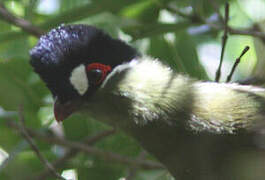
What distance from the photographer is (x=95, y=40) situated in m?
3.26

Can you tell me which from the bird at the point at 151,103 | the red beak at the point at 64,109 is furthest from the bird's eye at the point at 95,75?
the red beak at the point at 64,109

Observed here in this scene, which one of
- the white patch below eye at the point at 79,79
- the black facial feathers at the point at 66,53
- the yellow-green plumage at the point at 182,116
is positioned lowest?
the yellow-green plumage at the point at 182,116

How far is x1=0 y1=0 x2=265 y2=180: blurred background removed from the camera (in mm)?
3934

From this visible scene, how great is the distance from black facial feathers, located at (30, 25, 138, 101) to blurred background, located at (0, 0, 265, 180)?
0.56 meters

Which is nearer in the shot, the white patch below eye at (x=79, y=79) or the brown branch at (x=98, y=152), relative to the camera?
the white patch below eye at (x=79, y=79)

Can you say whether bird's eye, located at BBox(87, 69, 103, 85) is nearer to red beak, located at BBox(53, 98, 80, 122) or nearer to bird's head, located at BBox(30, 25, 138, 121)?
bird's head, located at BBox(30, 25, 138, 121)

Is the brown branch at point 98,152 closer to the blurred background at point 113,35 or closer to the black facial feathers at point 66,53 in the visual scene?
the blurred background at point 113,35

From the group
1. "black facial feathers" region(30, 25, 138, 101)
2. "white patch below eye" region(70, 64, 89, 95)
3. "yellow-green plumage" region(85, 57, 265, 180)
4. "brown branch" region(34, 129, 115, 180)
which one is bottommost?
"brown branch" region(34, 129, 115, 180)

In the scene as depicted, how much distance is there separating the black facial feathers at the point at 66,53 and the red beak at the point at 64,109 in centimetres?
3

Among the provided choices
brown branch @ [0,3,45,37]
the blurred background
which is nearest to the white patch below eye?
the blurred background

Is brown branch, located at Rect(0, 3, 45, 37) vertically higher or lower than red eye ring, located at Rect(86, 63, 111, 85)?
higher

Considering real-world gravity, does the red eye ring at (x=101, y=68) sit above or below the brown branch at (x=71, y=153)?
above

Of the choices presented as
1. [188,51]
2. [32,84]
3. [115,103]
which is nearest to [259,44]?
[188,51]

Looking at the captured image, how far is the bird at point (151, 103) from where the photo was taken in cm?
316
